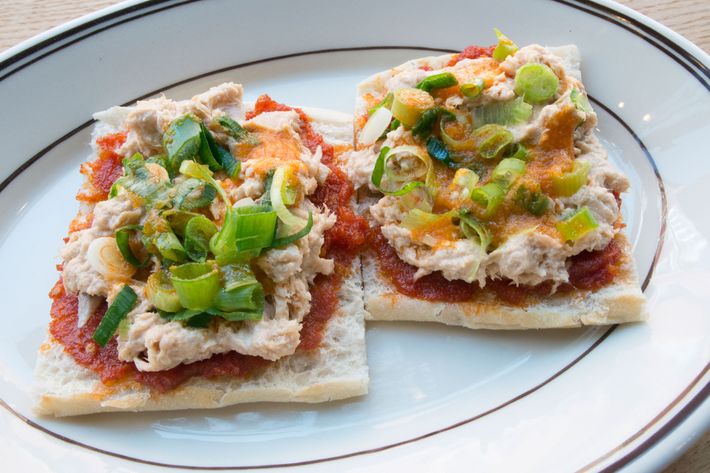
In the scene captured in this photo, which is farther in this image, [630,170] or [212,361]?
[630,170]

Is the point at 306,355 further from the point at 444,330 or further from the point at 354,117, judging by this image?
the point at 354,117

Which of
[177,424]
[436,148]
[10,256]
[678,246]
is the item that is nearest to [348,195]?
[436,148]

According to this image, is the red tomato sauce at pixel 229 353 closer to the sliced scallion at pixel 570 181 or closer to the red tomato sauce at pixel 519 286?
the red tomato sauce at pixel 519 286

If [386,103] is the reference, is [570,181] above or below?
below

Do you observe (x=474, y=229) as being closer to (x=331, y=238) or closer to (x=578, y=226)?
(x=578, y=226)

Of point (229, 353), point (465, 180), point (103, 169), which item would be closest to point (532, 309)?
point (465, 180)

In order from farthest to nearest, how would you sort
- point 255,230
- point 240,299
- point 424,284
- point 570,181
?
point 424,284
point 570,181
point 255,230
point 240,299

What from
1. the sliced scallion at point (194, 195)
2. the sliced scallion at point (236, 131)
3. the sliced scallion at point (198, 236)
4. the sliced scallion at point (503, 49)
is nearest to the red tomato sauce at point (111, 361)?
the sliced scallion at point (198, 236)
